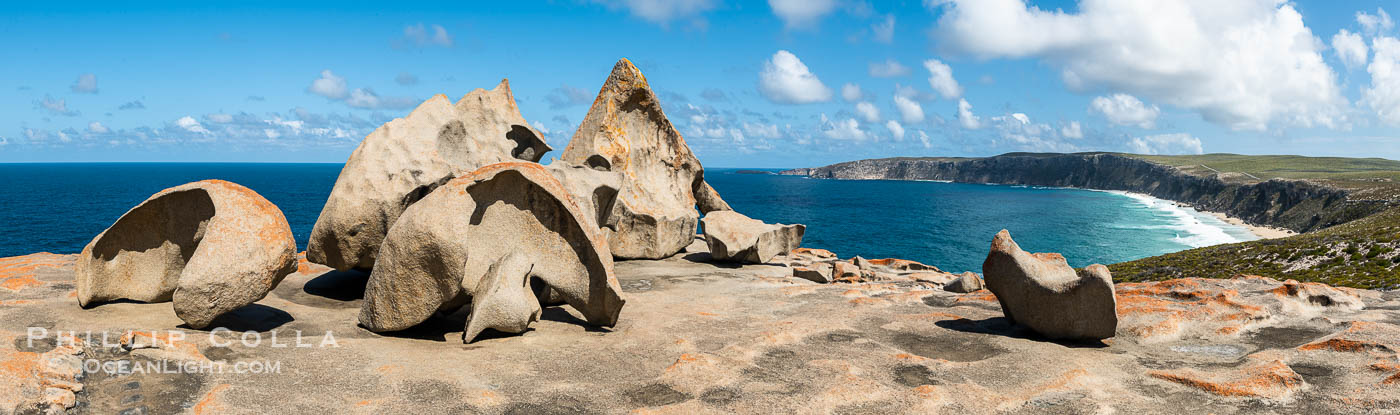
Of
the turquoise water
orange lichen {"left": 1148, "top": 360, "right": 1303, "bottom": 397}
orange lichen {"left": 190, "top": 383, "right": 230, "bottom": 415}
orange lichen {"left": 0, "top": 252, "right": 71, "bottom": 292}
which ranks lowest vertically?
the turquoise water

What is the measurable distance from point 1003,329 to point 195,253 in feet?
45.5

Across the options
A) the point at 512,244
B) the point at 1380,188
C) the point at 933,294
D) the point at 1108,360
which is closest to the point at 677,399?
the point at 512,244

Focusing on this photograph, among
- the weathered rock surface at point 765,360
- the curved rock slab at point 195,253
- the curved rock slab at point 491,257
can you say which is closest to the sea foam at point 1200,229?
the weathered rock surface at point 765,360

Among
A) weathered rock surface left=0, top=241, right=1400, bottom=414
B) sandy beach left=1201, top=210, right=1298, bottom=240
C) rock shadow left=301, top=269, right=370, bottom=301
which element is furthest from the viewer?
sandy beach left=1201, top=210, right=1298, bottom=240

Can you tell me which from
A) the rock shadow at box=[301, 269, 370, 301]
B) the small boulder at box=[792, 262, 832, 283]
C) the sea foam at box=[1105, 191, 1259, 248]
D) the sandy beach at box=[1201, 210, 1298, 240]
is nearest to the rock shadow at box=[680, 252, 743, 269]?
the small boulder at box=[792, 262, 832, 283]

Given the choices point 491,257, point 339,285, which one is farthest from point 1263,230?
point 339,285

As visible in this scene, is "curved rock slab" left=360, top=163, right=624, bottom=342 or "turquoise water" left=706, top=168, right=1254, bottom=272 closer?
"curved rock slab" left=360, top=163, right=624, bottom=342

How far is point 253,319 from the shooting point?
1186cm

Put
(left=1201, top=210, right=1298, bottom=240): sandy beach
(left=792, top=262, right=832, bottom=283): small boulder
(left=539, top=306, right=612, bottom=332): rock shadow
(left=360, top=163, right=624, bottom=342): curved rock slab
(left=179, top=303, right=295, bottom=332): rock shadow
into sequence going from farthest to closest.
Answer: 1. (left=1201, top=210, right=1298, bottom=240): sandy beach
2. (left=792, top=262, right=832, bottom=283): small boulder
3. (left=539, top=306, right=612, bottom=332): rock shadow
4. (left=360, top=163, right=624, bottom=342): curved rock slab
5. (left=179, top=303, right=295, bottom=332): rock shadow

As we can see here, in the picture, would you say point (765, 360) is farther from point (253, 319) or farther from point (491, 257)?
point (253, 319)

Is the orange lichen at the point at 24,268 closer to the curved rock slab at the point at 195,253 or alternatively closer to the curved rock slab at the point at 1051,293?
the curved rock slab at the point at 195,253

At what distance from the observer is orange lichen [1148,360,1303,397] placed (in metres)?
8.61

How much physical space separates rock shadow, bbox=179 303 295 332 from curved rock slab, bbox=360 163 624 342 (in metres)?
1.43

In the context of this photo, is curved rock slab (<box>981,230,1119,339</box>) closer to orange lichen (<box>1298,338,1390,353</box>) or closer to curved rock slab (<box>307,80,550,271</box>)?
orange lichen (<box>1298,338,1390,353</box>)
